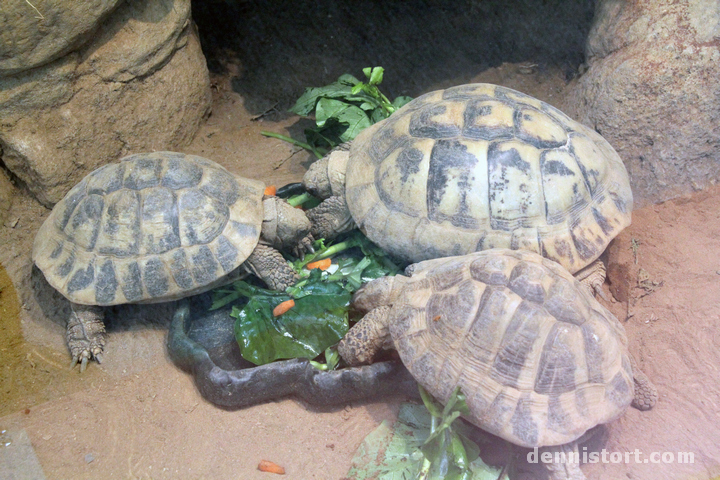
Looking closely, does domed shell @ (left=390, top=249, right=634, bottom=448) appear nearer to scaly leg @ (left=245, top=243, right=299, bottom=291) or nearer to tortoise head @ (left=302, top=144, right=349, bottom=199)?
scaly leg @ (left=245, top=243, right=299, bottom=291)

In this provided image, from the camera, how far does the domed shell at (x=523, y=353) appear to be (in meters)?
2.81

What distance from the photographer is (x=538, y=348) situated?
2.85m

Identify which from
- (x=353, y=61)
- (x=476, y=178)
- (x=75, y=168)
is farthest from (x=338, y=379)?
(x=353, y=61)

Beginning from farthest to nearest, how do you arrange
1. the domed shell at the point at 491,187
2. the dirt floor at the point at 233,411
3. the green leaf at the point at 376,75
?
the green leaf at the point at 376,75 < the domed shell at the point at 491,187 < the dirt floor at the point at 233,411

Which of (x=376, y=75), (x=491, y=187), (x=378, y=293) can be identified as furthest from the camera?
(x=376, y=75)

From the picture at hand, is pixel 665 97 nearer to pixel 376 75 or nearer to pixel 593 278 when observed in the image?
pixel 593 278

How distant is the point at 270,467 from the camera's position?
3.13 meters

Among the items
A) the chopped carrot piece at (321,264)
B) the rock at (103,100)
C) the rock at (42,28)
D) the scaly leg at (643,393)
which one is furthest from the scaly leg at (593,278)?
the rock at (42,28)

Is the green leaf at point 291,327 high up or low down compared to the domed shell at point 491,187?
down

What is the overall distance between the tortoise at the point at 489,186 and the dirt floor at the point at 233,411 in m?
0.58

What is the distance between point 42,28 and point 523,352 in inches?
154

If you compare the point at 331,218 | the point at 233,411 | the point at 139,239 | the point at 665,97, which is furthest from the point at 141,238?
the point at 665,97

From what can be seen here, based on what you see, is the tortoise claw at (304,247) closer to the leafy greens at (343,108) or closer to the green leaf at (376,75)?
the leafy greens at (343,108)

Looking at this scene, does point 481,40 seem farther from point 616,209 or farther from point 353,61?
point 616,209
